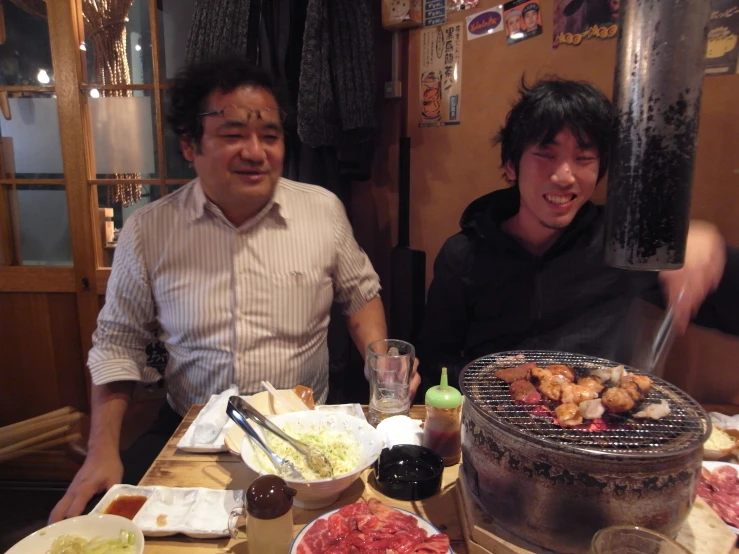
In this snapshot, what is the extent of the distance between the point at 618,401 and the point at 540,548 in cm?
32

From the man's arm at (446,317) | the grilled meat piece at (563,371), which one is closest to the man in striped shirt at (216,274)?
the man's arm at (446,317)

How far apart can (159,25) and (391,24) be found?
4.37ft

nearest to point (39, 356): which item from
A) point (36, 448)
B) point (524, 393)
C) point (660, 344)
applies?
point (36, 448)

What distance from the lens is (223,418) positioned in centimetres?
141

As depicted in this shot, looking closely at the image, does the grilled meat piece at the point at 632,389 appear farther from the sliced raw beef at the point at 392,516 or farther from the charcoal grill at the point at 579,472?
the sliced raw beef at the point at 392,516

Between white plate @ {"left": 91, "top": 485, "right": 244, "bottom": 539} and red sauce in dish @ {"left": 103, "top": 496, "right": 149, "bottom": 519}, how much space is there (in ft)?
0.04

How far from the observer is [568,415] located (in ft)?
3.18

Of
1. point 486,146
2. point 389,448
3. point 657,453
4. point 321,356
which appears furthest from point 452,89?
point 657,453

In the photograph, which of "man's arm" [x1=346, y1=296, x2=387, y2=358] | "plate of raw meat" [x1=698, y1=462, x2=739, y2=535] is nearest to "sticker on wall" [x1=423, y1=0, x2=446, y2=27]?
"man's arm" [x1=346, y1=296, x2=387, y2=358]

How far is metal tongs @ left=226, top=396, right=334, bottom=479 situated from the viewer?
1.11 metres

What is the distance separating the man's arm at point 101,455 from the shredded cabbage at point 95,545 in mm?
345

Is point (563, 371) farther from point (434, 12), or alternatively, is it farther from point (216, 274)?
point (434, 12)

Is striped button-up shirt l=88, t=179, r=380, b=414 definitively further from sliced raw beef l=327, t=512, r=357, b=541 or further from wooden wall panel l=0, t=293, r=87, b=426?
wooden wall panel l=0, t=293, r=87, b=426

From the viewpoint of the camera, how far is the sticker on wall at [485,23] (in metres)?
2.39
